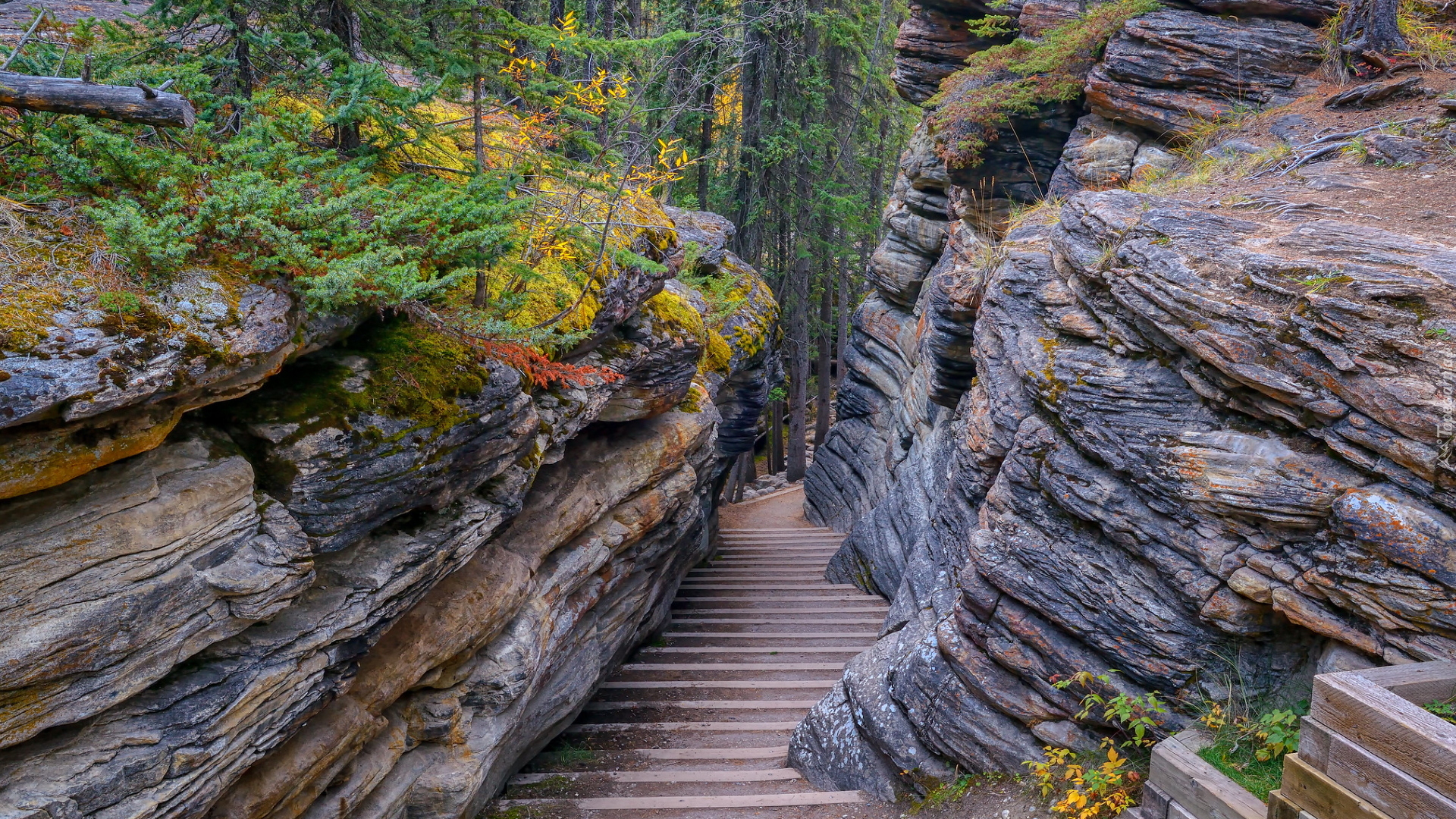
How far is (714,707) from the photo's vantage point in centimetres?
997

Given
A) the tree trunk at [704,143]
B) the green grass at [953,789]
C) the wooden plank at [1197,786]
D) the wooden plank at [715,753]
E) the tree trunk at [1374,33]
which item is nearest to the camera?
the wooden plank at [1197,786]

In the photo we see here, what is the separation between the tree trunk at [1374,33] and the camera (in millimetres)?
9125

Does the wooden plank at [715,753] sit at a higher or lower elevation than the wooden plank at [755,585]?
higher

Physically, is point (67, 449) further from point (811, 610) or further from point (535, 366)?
point (811, 610)

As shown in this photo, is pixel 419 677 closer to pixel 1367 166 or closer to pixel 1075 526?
pixel 1075 526

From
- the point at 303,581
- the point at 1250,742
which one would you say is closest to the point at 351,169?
the point at 303,581

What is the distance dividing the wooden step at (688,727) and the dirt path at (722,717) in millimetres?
18

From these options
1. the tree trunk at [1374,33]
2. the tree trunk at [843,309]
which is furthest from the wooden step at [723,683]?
the tree trunk at [843,309]

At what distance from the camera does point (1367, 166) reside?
7.48 metres

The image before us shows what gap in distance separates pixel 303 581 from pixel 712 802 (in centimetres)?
456

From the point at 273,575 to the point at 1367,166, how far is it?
960 centimetres

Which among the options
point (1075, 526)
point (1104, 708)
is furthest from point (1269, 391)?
point (1104, 708)

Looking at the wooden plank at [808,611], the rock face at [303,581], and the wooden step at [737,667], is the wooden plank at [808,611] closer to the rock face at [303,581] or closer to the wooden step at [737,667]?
the wooden step at [737,667]

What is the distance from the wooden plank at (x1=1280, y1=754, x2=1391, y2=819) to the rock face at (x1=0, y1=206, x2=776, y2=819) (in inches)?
212
